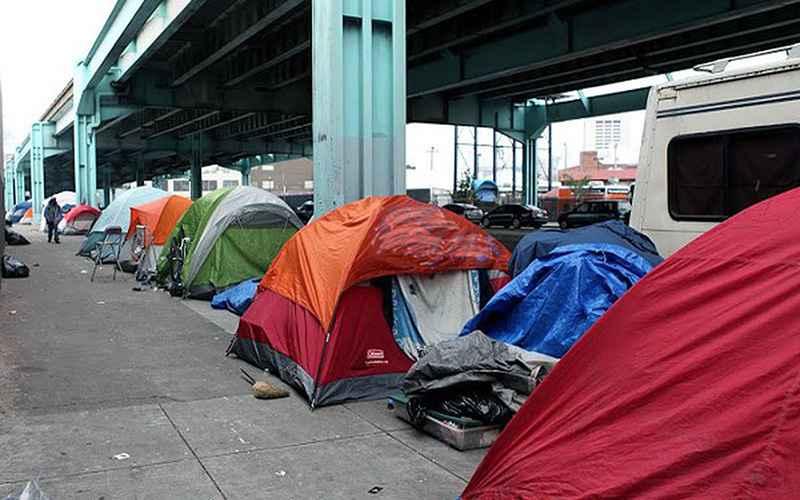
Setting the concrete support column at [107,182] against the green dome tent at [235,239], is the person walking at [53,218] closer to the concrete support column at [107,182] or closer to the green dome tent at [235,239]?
the green dome tent at [235,239]

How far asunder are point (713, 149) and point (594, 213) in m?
26.8

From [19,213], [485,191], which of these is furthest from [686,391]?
[19,213]

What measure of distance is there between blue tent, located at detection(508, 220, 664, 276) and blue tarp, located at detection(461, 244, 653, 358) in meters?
0.53

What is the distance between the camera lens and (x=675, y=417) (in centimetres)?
298

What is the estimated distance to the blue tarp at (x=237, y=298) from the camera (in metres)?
11.7

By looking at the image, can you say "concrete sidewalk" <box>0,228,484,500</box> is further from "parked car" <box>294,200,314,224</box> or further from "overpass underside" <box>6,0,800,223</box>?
"parked car" <box>294,200,314,224</box>

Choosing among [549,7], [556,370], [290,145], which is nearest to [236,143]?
[290,145]

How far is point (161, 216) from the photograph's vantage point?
1641cm

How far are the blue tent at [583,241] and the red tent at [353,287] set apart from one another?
1.49ft

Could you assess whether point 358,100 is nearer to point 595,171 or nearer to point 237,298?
point 237,298

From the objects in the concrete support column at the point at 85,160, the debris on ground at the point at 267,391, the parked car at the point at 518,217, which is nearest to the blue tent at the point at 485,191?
the parked car at the point at 518,217

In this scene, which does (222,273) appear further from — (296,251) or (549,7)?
(549,7)

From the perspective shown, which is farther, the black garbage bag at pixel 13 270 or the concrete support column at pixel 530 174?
the concrete support column at pixel 530 174

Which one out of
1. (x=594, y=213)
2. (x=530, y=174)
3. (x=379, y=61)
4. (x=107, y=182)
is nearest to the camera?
(x=379, y=61)
